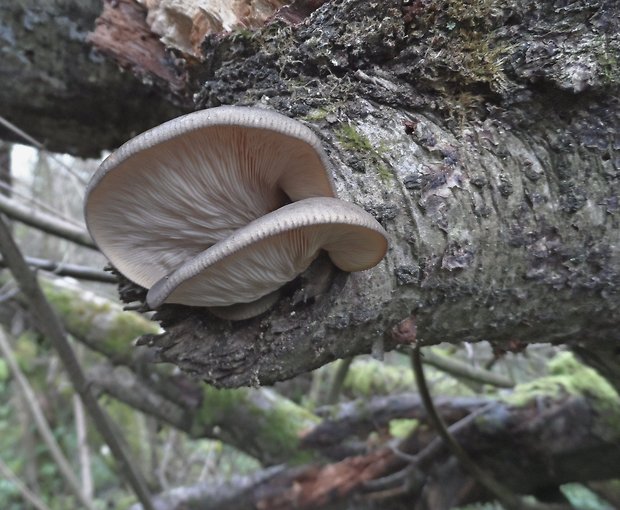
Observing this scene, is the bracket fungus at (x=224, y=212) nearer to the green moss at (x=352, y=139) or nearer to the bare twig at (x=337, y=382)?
the green moss at (x=352, y=139)

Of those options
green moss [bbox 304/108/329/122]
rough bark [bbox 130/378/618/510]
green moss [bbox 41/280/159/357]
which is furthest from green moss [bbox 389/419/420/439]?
green moss [bbox 304/108/329/122]

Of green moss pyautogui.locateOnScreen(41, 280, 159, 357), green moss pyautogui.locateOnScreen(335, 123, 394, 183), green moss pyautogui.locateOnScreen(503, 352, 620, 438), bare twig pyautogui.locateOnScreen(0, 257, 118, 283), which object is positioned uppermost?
green moss pyautogui.locateOnScreen(335, 123, 394, 183)

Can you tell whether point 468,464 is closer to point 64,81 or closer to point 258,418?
point 258,418

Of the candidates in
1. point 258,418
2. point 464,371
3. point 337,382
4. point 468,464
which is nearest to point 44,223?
point 258,418

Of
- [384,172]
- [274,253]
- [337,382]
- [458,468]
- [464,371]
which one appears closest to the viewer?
[274,253]

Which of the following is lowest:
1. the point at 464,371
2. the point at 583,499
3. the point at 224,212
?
the point at 583,499

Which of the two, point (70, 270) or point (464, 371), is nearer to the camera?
point (70, 270)

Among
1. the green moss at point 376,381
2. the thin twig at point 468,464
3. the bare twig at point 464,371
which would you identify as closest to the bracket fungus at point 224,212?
the thin twig at point 468,464

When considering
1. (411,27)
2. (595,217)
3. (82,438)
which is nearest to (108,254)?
(411,27)

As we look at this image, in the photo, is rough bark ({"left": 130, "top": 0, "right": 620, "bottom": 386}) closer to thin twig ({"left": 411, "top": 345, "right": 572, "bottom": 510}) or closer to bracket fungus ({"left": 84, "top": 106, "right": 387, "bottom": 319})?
bracket fungus ({"left": 84, "top": 106, "right": 387, "bottom": 319})
